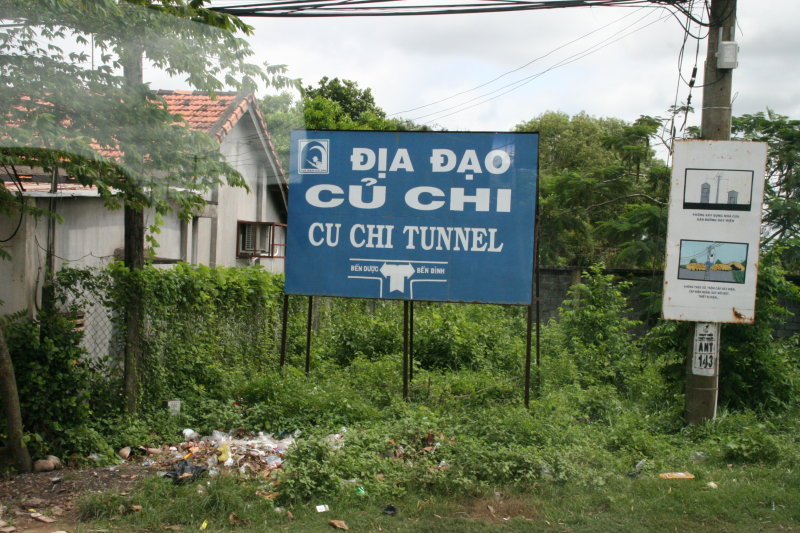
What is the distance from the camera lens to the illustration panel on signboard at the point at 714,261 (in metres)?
7.46

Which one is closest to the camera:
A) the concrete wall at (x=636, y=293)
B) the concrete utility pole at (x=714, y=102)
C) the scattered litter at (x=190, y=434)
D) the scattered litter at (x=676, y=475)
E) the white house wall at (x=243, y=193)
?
the scattered litter at (x=676, y=475)

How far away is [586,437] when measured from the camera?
6.75 m

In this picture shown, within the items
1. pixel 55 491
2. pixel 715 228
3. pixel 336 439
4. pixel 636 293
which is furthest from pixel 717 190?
pixel 636 293

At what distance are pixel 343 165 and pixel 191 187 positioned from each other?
1.78 metres

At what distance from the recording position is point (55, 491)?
5719mm

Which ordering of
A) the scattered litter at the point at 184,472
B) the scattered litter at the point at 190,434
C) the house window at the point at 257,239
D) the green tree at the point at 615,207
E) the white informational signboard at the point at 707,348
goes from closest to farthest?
1. the scattered litter at the point at 184,472
2. the scattered litter at the point at 190,434
3. the white informational signboard at the point at 707,348
4. the green tree at the point at 615,207
5. the house window at the point at 257,239

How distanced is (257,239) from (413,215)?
9.04m

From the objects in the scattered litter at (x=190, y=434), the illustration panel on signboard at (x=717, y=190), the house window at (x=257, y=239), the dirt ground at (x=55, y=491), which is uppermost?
the illustration panel on signboard at (x=717, y=190)

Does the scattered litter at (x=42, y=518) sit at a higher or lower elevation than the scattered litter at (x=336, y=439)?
lower

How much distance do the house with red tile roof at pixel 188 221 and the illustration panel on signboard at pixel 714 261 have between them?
553 centimetres

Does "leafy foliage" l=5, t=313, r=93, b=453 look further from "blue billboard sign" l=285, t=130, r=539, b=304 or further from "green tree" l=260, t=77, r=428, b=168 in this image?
"green tree" l=260, t=77, r=428, b=168

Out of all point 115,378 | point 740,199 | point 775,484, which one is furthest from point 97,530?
point 740,199

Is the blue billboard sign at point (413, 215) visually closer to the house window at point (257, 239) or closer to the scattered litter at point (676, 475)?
the scattered litter at point (676, 475)

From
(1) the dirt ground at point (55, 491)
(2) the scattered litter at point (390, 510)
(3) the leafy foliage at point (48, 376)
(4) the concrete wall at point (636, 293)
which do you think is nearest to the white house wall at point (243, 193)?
(4) the concrete wall at point (636, 293)
